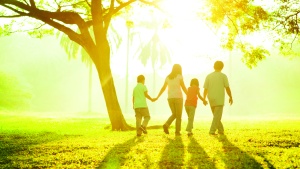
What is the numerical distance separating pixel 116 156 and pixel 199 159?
5.55 ft

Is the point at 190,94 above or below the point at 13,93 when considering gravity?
above

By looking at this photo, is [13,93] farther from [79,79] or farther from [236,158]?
[236,158]

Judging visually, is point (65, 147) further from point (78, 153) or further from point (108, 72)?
point (108, 72)

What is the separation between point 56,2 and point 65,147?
9.56 m

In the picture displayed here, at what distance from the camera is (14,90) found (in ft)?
192

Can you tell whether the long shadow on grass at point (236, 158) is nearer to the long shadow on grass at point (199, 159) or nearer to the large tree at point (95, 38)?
the long shadow on grass at point (199, 159)

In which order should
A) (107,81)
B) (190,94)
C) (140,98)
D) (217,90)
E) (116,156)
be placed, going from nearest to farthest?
1. (116,156)
2. (217,90)
3. (190,94)
4. (140,98)
5. (107,81)

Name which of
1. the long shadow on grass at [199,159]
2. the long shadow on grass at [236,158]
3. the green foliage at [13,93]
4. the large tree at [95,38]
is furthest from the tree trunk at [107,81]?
the green foliage at [13,93]

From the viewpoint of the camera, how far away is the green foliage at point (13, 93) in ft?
184

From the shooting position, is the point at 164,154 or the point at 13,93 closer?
the point at 164,154

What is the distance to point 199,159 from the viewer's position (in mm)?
7160

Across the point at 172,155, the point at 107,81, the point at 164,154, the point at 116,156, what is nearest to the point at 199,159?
the point at 172,155

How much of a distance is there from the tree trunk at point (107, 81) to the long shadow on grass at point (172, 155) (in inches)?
238

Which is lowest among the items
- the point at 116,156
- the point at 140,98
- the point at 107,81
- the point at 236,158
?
the point at 116,156
